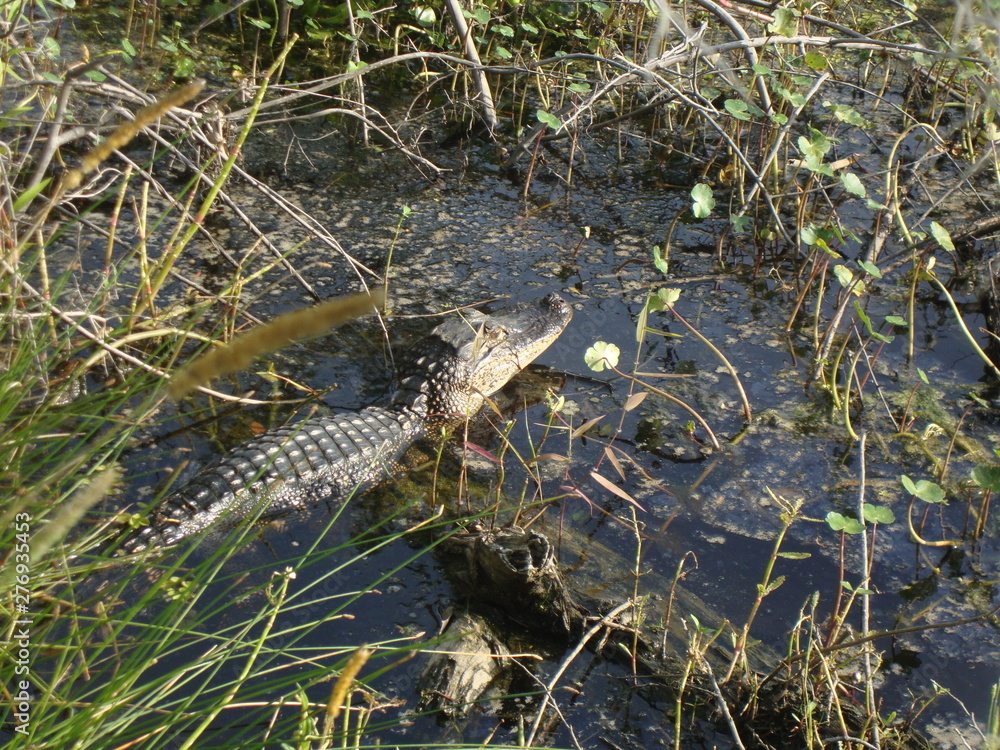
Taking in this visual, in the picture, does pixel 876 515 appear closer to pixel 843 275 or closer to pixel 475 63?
pixel 843 275

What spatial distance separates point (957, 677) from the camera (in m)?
2.37

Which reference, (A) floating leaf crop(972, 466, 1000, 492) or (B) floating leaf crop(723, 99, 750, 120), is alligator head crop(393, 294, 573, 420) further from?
(A) floating leaf crop(972, 466, 1000, 492)

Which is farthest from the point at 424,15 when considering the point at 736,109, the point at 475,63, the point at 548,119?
the point at 736,109

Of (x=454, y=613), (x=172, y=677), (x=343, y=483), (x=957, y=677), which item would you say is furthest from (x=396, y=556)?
(x=957, y=677)

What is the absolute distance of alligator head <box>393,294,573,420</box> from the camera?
361 cm

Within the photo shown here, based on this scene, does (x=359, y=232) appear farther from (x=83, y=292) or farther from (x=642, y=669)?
(x=642, y=669)

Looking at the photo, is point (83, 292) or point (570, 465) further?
point (83, 292)

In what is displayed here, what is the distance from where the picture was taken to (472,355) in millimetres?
3691

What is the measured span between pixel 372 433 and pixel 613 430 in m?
1.02

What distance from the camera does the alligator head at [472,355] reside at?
142 inches

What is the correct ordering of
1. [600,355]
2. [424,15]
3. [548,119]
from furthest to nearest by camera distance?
[424,15]
[548,119]
[600,355]

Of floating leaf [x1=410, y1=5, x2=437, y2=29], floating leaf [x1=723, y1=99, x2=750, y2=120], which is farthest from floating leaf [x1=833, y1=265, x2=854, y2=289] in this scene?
floating leaf [x1=410, y1=5, x2=437, y2=29]

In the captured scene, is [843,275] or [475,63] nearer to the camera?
[843,275]

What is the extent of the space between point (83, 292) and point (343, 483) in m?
1.42
